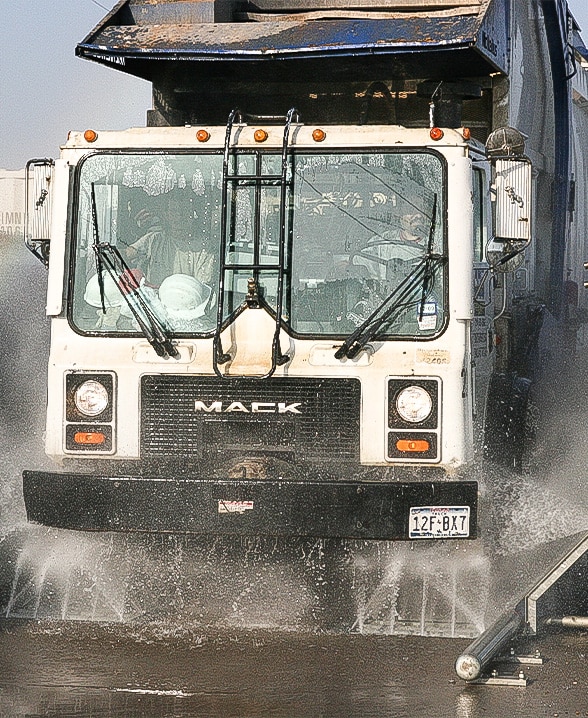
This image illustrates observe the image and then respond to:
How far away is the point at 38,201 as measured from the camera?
6547 mm

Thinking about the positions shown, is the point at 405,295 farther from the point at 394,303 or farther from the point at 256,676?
the point at 256,676

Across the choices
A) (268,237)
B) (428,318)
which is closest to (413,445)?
(428,318)

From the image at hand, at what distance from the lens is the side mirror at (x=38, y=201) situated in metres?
6.52

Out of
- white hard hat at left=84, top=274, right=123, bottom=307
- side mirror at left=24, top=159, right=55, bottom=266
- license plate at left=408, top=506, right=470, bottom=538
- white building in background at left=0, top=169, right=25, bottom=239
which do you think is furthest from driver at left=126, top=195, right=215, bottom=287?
white building in background at left=0, top=169, right=25, bottom=239

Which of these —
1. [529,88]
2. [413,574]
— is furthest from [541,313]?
[413,574]

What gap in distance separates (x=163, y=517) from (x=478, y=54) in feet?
10.2

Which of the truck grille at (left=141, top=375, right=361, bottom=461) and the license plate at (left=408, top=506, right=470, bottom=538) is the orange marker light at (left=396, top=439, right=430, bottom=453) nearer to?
the truck grille at (left=141, top=375, right=361, bottom=461)

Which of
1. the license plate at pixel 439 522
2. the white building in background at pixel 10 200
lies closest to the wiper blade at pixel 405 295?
the license plate at pixel 439 522

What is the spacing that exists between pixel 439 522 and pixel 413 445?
419 millimetres

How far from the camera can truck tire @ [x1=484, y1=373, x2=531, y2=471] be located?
23.3 ft

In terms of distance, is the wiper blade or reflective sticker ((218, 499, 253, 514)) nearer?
reflective sticker ((218, 499, 253, 514))

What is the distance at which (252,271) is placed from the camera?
20.7 feet

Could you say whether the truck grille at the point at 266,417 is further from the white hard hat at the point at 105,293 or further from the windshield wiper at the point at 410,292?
the white hard hat at the point at 105,293

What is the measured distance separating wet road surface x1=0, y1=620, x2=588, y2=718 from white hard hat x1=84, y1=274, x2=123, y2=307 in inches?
63.9
